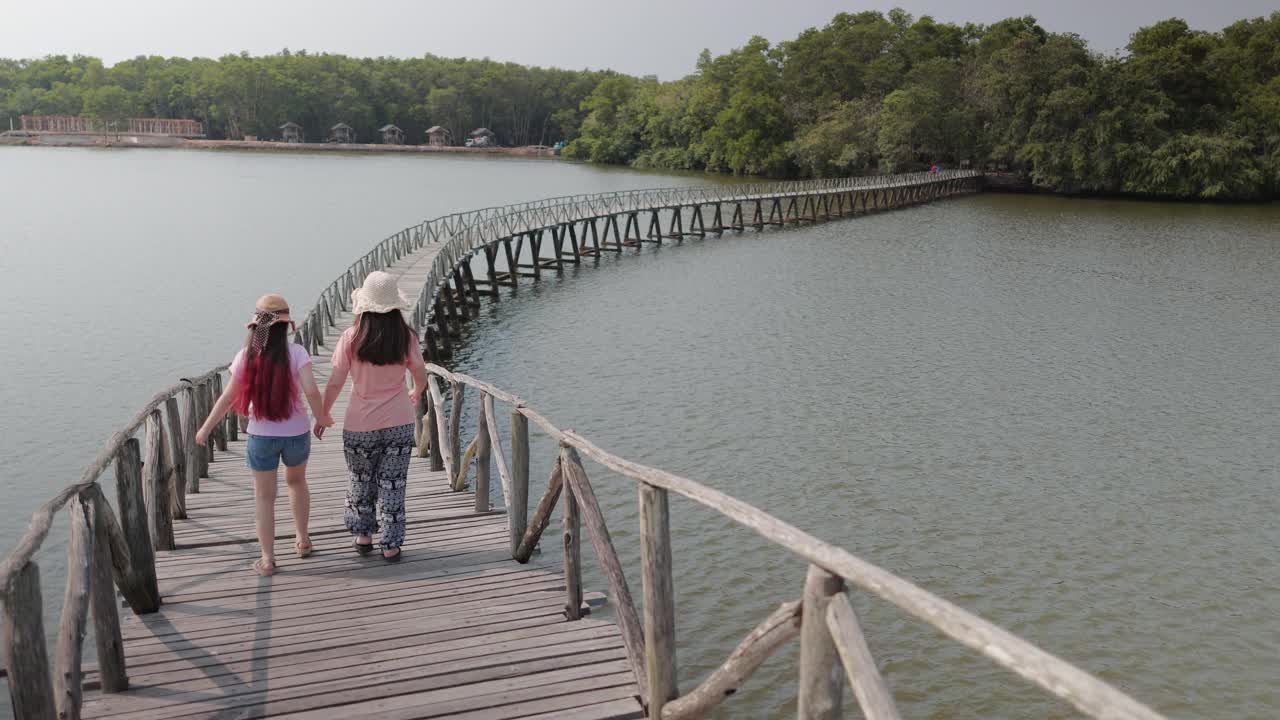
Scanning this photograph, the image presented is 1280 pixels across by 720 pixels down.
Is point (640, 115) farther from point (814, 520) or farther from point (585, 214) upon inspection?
point (814, 520)

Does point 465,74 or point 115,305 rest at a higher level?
point 465,74

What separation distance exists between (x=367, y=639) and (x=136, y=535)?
1437mm

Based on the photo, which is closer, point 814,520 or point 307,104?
point 814,520

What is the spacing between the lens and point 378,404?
19.6 ft

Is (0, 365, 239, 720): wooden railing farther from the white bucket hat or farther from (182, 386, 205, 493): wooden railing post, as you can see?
(182, 386, 205, 493): wooden railing post

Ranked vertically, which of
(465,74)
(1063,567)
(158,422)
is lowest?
(1063,567)

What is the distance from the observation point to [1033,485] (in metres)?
13.5

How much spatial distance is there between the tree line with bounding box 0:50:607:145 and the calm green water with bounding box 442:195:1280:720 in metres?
121

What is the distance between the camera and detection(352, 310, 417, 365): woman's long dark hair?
228 inches

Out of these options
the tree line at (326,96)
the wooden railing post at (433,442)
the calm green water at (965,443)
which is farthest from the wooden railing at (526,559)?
the tree line at (326,96)

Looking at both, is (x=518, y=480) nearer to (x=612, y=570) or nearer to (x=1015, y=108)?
(x=612, y=570)

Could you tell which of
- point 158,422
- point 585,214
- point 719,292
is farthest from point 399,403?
point 585,214

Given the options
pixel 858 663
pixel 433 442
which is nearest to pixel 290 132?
pixel 433 442

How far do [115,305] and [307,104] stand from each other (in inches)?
4904
